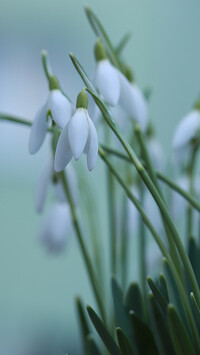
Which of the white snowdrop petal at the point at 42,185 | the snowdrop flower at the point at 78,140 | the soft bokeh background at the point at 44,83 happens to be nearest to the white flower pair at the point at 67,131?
the snowdrop flower at the point at 78,140

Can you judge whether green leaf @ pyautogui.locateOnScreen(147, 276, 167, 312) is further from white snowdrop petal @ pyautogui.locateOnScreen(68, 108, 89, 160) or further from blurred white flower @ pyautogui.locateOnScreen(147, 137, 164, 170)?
blurred white flower @ pyautogui.locateOnScreen(147, 137, 164, 170)

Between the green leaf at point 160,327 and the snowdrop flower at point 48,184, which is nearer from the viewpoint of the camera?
the green leaf at point 160,327

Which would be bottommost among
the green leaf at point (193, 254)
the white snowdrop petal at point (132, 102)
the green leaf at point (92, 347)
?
the green leaf at point (92, 347)

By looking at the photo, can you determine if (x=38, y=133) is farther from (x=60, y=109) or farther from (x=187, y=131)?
(x=187, y=131)

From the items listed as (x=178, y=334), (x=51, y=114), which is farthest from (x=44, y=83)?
(x=178, y=334)

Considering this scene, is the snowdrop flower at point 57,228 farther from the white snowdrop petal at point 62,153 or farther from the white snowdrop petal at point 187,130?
the white snowdrop petal at point 62,153

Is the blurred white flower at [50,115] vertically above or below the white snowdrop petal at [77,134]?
above

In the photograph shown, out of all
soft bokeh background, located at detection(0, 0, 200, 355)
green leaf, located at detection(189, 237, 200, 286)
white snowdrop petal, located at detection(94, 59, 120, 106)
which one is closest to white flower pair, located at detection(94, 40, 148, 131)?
white snowdrop petal, located at detection(94, 59, 120, 106)
